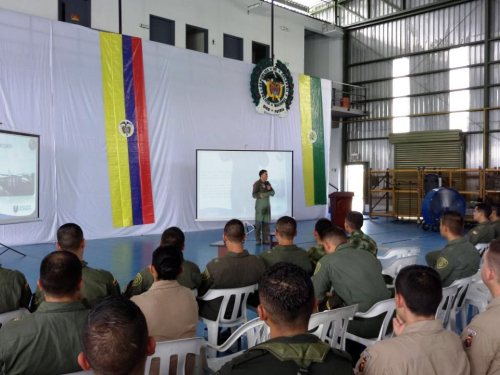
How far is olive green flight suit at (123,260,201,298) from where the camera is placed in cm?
279

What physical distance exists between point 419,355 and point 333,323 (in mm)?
773

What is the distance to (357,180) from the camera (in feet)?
55.7

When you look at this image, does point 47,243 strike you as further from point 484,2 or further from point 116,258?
point 484,2

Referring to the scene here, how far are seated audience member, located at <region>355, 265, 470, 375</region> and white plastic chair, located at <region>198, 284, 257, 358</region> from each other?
1442mm

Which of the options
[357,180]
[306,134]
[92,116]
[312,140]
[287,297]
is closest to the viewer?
[287,297]

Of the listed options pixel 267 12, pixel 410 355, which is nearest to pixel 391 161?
pixel 267 12

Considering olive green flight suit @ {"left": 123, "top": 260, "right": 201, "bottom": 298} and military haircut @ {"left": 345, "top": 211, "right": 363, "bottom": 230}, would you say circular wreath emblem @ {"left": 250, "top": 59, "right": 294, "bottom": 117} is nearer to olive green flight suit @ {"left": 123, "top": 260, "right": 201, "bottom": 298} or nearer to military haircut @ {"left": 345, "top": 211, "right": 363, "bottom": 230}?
military haircut @ {"left": 345, "top": 211, "right": 363, "bottom": 230}

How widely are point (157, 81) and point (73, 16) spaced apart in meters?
2.44

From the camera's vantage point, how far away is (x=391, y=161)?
15.8 m

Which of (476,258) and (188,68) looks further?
(188,68)

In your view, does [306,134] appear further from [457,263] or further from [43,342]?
[43,342]

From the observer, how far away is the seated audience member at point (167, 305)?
7.11 feet

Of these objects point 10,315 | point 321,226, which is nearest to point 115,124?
point 321,226

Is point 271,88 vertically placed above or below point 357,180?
above
